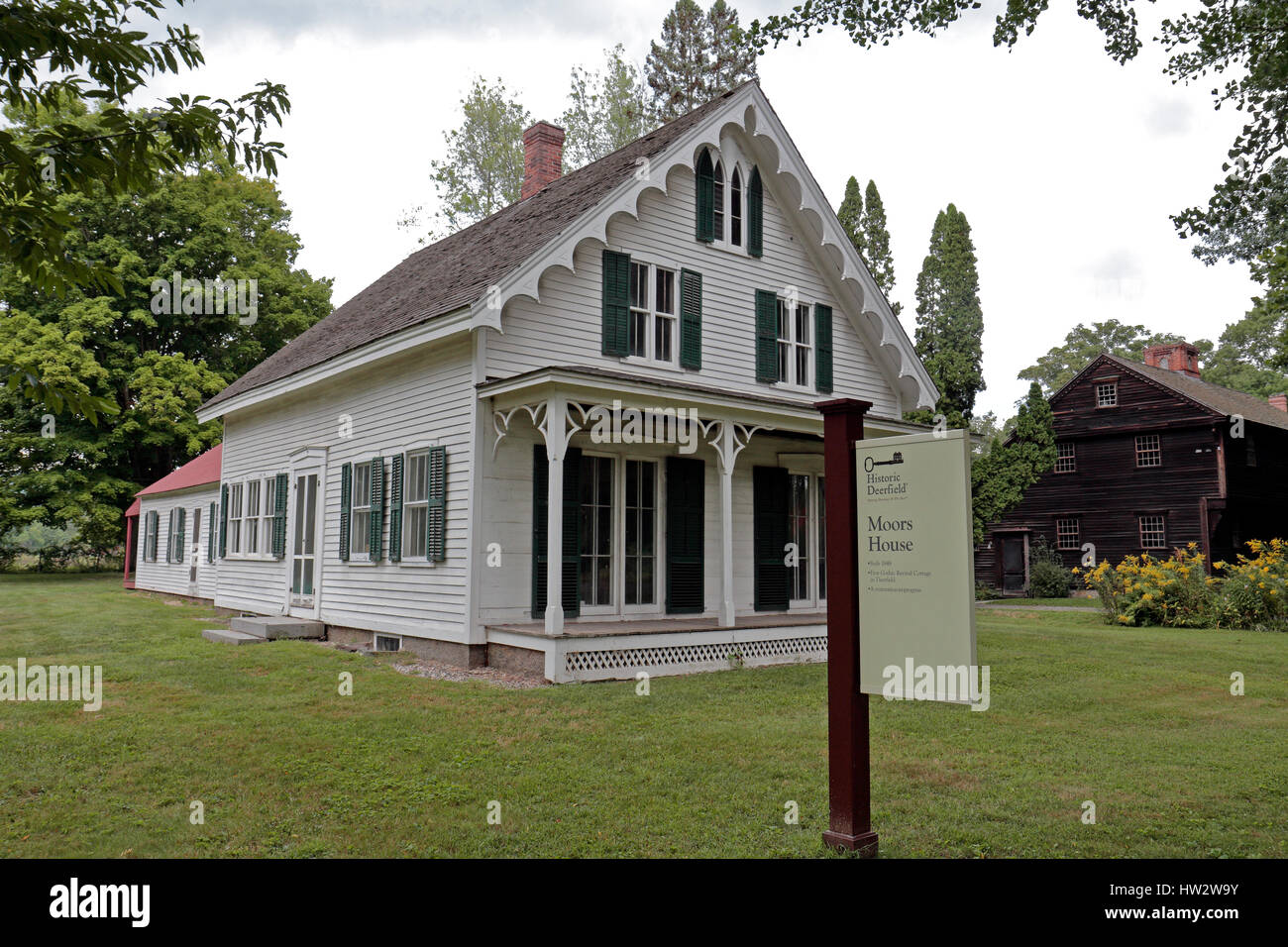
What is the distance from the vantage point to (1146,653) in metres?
13.6

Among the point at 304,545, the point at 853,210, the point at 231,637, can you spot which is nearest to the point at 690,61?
the point at 853,210

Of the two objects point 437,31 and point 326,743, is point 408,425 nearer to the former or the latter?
point 437,31

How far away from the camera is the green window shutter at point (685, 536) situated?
12891 millimetres

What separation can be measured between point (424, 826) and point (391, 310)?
11520mm

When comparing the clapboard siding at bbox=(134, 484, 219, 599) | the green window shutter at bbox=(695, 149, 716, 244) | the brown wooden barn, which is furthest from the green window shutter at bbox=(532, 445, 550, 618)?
the brown wooden barn

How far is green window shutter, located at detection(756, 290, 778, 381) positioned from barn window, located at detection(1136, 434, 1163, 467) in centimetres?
2228

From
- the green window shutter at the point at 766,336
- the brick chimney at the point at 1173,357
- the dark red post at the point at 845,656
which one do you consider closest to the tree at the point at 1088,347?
the brick chimney at the point at 1173,357

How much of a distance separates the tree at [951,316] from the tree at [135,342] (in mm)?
22705

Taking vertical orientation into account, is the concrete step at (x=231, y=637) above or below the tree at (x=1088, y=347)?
below

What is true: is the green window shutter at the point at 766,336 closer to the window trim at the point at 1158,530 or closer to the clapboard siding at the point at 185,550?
the clapboard siding at the point at 185,550

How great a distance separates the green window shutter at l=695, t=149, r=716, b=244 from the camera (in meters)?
13.9

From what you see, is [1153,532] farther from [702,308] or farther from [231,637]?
[231,637]

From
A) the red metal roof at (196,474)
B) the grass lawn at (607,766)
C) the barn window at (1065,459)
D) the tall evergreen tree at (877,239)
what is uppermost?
the tall evergreen tree at (877,239)

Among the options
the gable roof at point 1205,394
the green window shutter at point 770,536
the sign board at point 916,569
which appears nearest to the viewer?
the sign board at point 916,569
